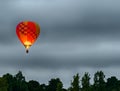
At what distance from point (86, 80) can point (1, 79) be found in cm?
1952

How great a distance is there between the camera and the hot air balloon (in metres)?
130

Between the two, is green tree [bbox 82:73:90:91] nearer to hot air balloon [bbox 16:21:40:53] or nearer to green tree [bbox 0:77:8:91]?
green tree [bbox 0:77:8:91]

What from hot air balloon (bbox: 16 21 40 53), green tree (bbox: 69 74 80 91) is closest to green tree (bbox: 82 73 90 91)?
green tree (bbox: 69 74 80 91)

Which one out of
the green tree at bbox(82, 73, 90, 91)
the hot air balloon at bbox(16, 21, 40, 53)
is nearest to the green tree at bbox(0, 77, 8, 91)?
the green tree at bbox(82, 73, 90, 91)

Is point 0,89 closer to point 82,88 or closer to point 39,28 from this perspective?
point 82,88

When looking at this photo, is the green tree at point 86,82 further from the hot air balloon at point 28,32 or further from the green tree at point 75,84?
the hot air balloon at point 28,32

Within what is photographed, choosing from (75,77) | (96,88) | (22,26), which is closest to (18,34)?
(22,26)

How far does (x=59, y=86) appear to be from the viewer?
16550 centimetres

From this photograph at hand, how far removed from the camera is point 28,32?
13088cm

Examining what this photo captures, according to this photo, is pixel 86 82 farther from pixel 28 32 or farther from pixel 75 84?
pixel 28 32

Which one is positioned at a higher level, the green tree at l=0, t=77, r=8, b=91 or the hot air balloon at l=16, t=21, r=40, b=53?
the green tree at l=0, t=77, r=8, b=91

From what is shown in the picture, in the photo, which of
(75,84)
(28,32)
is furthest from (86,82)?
(28,32)

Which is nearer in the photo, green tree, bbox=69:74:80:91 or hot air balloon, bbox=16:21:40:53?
hot air balloon, bbox=16:21:40:53

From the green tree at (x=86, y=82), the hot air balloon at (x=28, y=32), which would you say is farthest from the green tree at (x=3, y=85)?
the hot air balloon at (x=28, y=32)
